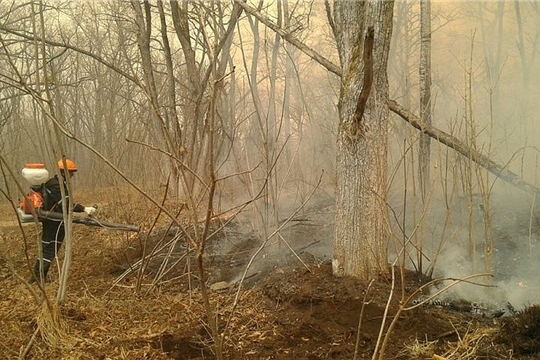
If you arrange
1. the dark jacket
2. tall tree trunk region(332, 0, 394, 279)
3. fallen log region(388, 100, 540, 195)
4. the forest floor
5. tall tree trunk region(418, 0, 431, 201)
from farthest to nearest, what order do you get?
tall tree trunk region(418, 0, 431, 201), the dark jacket, fallen log region(388, 100, 540, 195), tall tree trunk region(332, 0, 394, 279), the forest floor

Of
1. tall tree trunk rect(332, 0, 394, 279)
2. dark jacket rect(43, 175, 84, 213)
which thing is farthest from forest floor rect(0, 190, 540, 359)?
dark jacket rect(43, 175, 84, 213)

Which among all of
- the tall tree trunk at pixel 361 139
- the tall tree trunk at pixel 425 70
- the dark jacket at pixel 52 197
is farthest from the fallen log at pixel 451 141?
the dark jacket at pixel 52 197

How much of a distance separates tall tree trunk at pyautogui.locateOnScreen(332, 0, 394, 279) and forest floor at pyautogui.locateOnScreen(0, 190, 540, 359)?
11.2 inches

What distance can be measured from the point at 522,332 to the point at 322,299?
1.61 meters

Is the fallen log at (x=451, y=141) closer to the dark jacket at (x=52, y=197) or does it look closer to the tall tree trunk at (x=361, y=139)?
the tall tree trunk at (x=361, y=139)

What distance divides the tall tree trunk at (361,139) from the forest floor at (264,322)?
0.94 feet

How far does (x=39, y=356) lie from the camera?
299 centimetres

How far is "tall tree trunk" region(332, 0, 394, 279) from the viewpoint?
4.08m

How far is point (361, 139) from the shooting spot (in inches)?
164

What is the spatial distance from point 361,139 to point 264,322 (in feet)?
6.53

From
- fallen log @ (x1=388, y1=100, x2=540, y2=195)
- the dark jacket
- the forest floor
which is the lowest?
the forest floor

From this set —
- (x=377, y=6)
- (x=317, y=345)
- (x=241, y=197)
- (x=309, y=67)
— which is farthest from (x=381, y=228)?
(x=309, y=67)

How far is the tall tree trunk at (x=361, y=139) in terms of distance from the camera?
4.08 m

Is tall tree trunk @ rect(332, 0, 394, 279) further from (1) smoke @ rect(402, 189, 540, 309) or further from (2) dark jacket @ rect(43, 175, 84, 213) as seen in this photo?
(2) dark jacket @ rect(43, 175, 84, 213)
